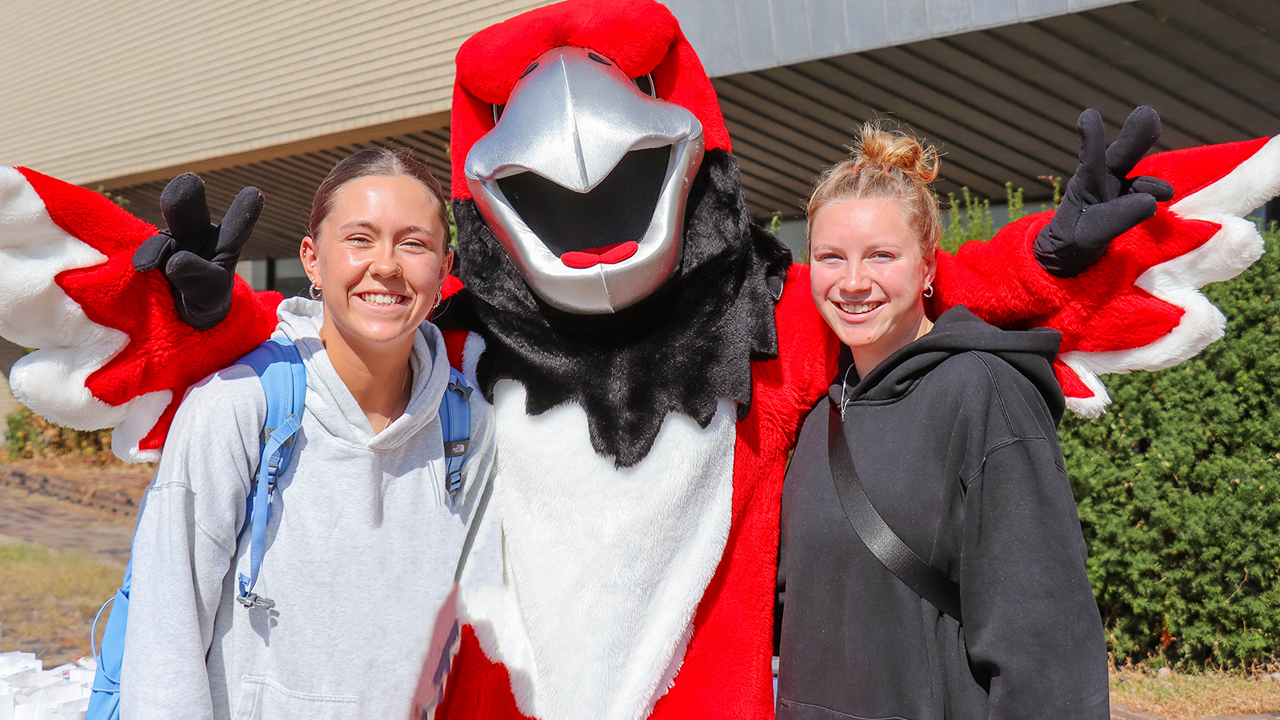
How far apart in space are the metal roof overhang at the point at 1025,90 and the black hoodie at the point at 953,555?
472 centimetres

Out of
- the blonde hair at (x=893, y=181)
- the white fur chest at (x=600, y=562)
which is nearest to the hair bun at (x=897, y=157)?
the blonde hair at (x=893, y=181)

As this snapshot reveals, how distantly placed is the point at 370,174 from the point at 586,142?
501 mm

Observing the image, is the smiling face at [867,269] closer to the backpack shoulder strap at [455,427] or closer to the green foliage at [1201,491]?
the backpack shoulder strap at [455,427]

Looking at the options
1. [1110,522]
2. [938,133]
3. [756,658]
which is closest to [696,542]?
[756,658]

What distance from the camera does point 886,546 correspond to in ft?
6.06

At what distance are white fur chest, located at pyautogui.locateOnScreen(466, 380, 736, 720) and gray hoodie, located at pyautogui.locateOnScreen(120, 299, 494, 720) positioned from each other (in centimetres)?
21

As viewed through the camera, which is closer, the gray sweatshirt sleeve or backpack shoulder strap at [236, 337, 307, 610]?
the gray sweatshirt sleeve

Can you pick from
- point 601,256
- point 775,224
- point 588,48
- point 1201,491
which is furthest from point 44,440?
point 1201,491

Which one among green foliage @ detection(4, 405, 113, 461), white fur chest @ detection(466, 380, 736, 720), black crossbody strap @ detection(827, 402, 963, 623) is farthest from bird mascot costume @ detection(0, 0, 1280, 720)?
green foliage @ detection(4, 405, 113, 461)

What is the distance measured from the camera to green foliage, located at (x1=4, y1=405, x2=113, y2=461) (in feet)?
42.4

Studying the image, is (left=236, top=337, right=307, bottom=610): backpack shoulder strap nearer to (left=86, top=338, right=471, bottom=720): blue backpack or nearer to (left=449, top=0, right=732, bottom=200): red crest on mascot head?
(left=86, top=338, right=471, bottom=720): blue backpack

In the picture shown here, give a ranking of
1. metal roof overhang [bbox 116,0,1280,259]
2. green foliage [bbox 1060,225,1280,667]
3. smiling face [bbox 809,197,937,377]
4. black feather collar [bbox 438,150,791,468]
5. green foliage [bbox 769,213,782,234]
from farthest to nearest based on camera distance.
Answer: green foliage [bbox 769,213,782,234], metal roof overhang [bbox 116,0,1280,259], green foliage [bbox 1060,225,1280,667], black feather collar [bbox 438,150,791,468], smiling face [bbox 809,197,937,377]

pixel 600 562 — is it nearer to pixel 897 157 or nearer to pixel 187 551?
pixel 187 551

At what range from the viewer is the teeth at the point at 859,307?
2.00 m
